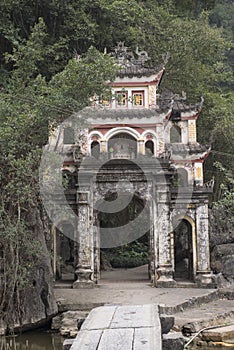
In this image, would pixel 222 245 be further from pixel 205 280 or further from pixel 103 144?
pixel 103 144

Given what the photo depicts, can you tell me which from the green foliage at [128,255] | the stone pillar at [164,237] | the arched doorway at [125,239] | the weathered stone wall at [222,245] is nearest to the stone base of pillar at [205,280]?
the weathered stone wall at [222,245]

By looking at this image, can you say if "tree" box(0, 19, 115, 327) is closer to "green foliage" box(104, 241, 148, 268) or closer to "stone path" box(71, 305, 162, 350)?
"stone path" box(71, 305, 162, 350)

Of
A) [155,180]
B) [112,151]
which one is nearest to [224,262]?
[155,180]

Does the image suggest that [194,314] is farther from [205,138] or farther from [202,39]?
[202,39]

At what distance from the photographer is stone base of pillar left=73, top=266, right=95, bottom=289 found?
17.3 metres

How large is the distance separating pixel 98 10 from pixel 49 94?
12842mm

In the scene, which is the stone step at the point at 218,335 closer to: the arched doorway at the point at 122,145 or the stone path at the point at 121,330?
the stone path at the point at 121,330

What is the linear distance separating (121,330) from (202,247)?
46.4ft

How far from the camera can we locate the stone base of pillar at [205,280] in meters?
18.2

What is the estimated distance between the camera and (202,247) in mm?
18797

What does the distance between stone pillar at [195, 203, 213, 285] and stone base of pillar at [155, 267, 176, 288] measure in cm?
134

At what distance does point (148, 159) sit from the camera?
1805 centimetres

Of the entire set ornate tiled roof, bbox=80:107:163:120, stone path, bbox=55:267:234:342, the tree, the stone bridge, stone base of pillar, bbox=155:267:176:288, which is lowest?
stone path, bbox=55:267:234:342

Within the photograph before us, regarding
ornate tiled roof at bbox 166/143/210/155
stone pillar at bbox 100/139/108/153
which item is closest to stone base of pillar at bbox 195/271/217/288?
ornate tiled roof at bbox 166/143/210/155
